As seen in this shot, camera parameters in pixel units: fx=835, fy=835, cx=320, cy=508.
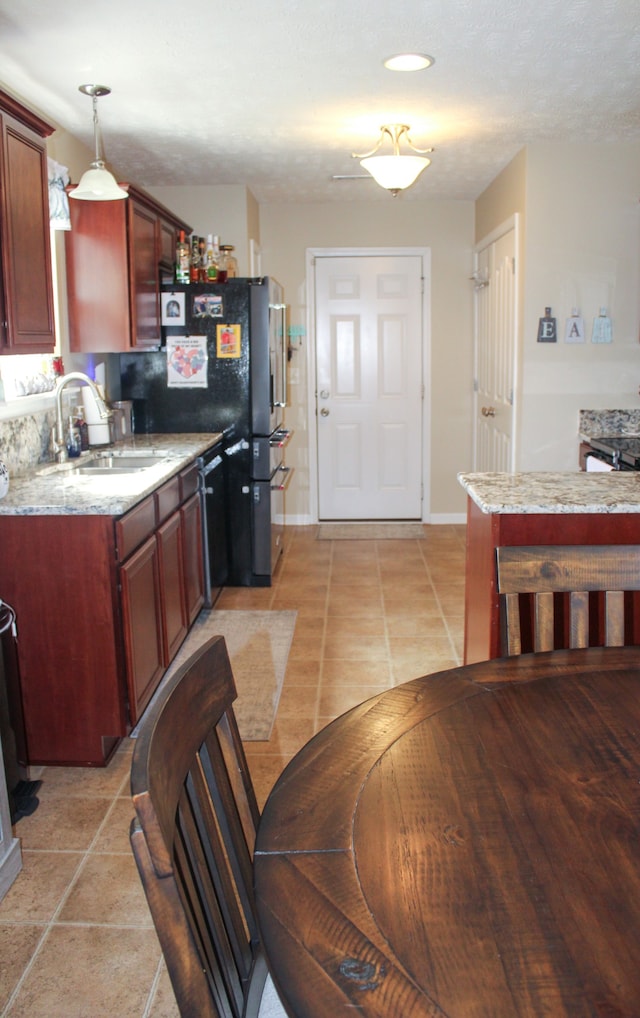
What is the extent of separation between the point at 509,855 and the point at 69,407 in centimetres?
340

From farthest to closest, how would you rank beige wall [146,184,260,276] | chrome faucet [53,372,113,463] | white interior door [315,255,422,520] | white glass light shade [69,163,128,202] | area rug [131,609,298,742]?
white interior door [315,255,422,520], beige wall [146,184,260,276], chrome faucet [53,372,113,463], white glass light shade [69,163,128,202], area rug [131,609,298,742]

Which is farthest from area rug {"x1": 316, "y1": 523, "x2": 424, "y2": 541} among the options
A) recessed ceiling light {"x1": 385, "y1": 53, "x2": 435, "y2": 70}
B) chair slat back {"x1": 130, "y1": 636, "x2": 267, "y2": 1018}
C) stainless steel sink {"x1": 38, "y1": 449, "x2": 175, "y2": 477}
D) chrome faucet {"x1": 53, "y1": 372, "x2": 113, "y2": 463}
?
chair slat back {"x1": 130, "y1": 636, "x2": 267, "y2": 1018}

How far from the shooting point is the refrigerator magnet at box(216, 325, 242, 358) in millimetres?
4562

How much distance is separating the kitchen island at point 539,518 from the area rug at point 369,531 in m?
3.25

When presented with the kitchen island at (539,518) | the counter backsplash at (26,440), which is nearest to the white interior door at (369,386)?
the counter backsplash at (26,440)

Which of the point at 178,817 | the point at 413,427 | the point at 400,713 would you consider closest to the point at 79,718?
the point at 400,713

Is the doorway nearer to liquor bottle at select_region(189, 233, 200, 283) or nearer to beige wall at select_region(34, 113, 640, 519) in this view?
beige wall at select_region(34, 113, 640, 519)

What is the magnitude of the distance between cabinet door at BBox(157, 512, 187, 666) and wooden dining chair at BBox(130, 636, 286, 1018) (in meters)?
1.97

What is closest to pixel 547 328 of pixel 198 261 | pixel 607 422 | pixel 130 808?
pixel 607 422

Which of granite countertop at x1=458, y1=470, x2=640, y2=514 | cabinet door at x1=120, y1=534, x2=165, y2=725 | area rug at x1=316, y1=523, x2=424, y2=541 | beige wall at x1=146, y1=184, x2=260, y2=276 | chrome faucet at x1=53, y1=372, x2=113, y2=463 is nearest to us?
granite countertop at x1=458, y1=470, x2=640, y2=514

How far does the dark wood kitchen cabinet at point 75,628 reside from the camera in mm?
2578

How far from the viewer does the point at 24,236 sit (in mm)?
2781

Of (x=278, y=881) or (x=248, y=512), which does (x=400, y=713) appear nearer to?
(x=278, y=881)

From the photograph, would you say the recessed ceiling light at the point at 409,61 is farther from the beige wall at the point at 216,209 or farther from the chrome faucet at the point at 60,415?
the beige wall at the point at 216,209
